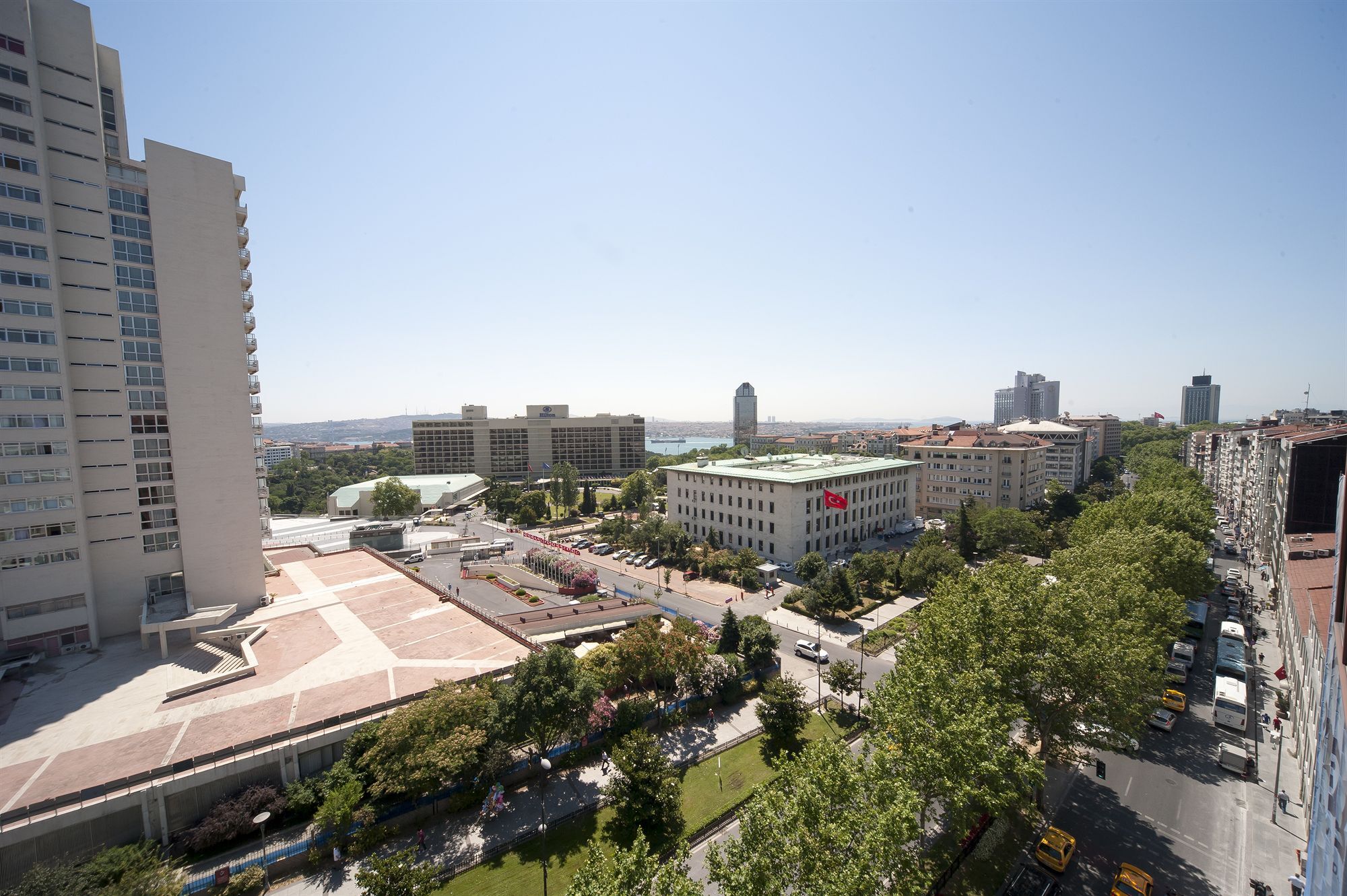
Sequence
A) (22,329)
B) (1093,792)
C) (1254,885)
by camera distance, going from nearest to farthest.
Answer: (1254,885) < (1093,792) < (22,329)

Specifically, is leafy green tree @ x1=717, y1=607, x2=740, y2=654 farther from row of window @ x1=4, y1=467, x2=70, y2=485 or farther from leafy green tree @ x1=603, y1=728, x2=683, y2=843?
row of window @ x1=4, y1=467, x2=70, y2=485

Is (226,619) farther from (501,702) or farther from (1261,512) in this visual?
(1261,512)

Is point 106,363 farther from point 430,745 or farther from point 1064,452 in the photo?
point 1064,452

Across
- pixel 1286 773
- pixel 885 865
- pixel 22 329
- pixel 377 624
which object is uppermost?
pixel 22 329

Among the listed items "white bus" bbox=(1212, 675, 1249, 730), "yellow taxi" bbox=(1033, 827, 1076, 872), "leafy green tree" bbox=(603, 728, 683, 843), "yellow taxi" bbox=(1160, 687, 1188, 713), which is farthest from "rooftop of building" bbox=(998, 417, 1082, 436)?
"leafy green tree" bbox=(603, 728, 683, 843)

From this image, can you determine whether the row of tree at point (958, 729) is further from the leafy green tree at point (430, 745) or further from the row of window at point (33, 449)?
the row of window at point (33, 449)

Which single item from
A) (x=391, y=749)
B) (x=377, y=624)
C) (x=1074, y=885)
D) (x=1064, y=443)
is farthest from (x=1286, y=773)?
(x=1064, y=443)
